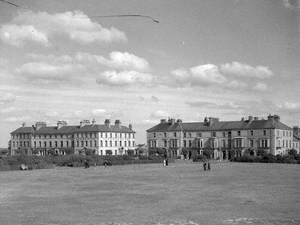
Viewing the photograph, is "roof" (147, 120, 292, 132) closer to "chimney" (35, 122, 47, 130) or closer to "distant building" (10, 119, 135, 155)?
"distant building" (10, 119, 135, 155)

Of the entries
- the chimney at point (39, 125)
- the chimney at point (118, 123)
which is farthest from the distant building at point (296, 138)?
the chimney at point (39, 125)

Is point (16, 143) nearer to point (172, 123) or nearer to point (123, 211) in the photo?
point (172, 123)

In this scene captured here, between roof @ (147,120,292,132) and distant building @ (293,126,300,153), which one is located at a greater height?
roof @ (147,120,292,132)

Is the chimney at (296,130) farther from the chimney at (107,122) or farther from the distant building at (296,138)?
the chimney at (107,122)

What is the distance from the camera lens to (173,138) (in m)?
115

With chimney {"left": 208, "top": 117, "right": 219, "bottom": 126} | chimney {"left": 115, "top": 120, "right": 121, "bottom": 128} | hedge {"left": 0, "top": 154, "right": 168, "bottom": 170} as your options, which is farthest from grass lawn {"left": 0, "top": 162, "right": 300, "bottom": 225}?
chimney {"left": 115, "top": 120, "right": 121, "bottom": 128}

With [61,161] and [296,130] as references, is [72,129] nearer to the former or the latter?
[61,161]

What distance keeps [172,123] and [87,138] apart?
853 inches

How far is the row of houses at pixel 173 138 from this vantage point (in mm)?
102688

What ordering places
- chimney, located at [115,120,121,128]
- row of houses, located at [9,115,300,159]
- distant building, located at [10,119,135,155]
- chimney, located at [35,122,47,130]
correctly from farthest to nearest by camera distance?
1. chimney, located at [35,122,47,130]
2. chimney, located at [115,120,121,128]
3. distant building, located at [10,119,135,155]
4. row of houses, located at [9,115,300,159]

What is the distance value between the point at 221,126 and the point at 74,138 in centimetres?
3804

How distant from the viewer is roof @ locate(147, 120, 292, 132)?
102 metres

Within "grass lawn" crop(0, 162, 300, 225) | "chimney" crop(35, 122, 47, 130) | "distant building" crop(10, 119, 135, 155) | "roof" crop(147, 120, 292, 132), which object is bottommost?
"grass lawn" crop(0, 162, 300, 225)

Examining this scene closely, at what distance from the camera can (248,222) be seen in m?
17.9
